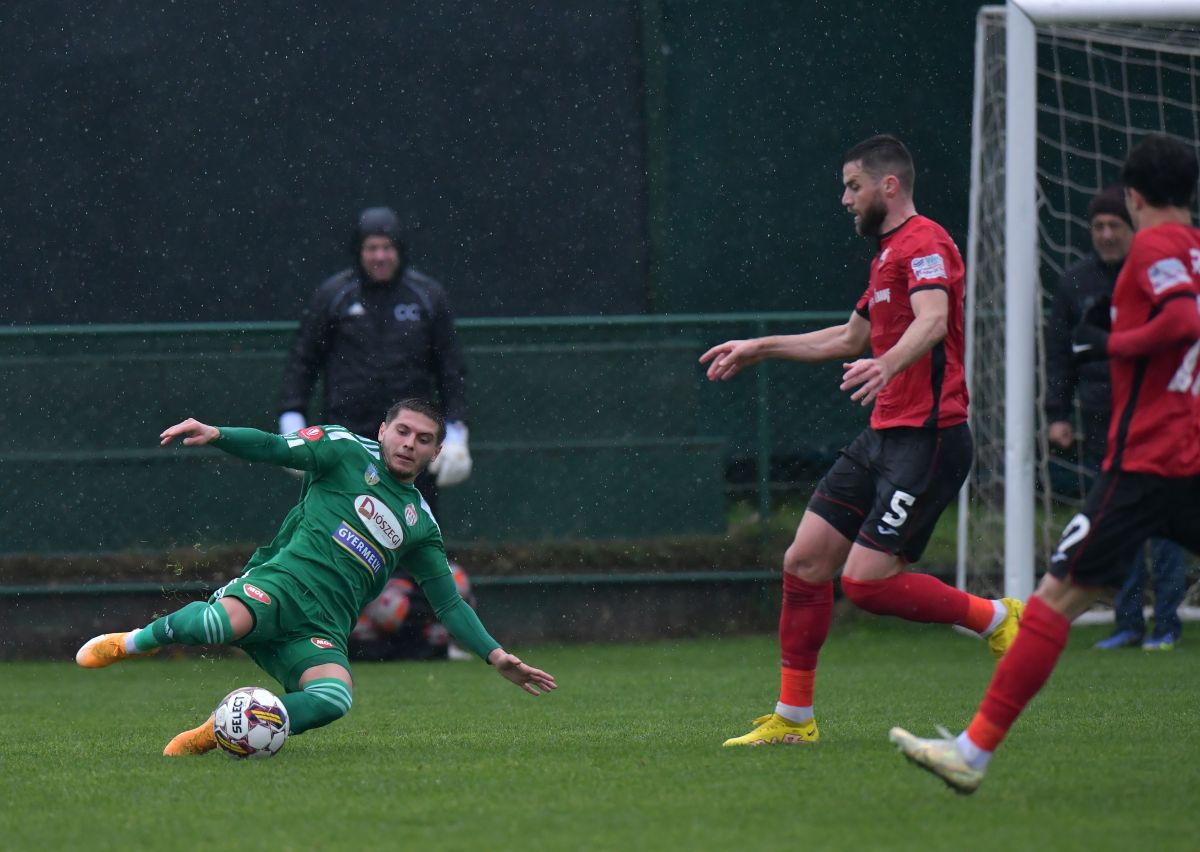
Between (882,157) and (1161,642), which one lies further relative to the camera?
(1161,642)

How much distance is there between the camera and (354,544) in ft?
20.2

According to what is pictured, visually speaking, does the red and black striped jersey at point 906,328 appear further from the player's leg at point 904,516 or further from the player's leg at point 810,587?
the player's leg at point 810,587

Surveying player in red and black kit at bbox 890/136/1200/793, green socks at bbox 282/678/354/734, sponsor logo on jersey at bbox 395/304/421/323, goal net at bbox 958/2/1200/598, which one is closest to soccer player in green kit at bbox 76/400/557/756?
green socks at bbox 282/678/354/734

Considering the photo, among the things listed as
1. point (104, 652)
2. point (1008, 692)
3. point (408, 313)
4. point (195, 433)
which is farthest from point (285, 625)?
point (408, 313)

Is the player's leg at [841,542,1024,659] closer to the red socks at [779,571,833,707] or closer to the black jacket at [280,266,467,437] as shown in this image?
the red socks at [779,571,833,707]

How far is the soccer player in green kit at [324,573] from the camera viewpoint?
229 inches

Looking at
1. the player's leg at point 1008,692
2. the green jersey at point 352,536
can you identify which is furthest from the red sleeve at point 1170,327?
the green jersey at point 352,536

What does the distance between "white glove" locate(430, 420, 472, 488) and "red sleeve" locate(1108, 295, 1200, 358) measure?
551 cm

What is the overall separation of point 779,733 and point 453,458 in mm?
3995

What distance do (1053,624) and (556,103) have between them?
8.61 m

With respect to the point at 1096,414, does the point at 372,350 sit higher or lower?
higher

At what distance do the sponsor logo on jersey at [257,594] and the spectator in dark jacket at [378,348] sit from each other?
137 inches

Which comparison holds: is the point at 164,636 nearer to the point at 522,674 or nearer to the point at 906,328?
the point at 522,674

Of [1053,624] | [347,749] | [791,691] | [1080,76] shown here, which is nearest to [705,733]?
[791,691]
